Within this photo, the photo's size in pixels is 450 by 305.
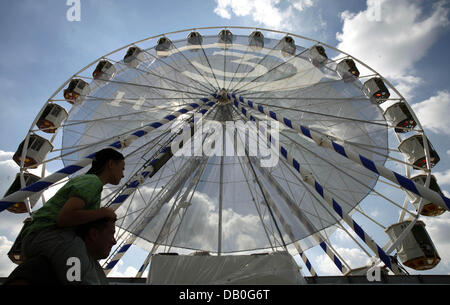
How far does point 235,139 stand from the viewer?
10.9 metres

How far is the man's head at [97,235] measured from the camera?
207cm

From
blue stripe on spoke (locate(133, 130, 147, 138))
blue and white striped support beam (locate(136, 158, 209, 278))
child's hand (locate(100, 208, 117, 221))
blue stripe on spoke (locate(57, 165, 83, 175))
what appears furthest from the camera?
blue and white striped support beam (locate(136, 158, 209, 278))

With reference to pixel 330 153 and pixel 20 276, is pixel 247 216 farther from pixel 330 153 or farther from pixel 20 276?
pixel 20 276

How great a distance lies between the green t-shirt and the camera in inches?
76.9

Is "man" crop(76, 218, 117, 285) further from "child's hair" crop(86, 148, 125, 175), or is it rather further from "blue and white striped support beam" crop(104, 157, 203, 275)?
"blue and white striped support beam" crop(104, 157, 203, 275)

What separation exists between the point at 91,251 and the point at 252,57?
37.5 ft

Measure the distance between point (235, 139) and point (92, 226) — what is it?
29.7ft

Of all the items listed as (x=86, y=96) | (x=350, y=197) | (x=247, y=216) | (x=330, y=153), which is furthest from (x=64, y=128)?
(x=350, y=197)

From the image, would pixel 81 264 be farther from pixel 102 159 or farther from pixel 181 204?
pixel 181 204

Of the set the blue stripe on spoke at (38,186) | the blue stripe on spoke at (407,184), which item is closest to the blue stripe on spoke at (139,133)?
the blue stripe on spoke at (38,186)

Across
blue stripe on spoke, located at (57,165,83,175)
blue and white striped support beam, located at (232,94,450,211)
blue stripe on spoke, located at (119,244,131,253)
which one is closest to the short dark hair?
blue stripe on spoke, located at (57,165,83,175)

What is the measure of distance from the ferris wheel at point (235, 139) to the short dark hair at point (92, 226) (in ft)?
24.5

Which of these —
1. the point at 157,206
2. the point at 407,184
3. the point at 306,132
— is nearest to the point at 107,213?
the point at 407,184

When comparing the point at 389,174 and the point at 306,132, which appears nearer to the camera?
the point at 389,174
